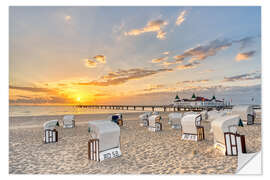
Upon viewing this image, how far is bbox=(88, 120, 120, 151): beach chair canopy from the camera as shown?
621cm

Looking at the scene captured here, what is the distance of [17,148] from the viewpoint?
28.6ft

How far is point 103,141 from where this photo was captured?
6297mm

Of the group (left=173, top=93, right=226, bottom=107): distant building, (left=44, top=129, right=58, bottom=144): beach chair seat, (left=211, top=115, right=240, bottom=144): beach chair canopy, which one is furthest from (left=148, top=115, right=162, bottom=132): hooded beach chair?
(left=173, top=93, right=226, bottom=107): distant building

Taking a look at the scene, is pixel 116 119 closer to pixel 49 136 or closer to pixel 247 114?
pixel 49 136

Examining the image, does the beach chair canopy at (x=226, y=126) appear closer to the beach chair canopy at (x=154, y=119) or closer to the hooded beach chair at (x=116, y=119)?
the beach chair canopy at (x=154, y=119)

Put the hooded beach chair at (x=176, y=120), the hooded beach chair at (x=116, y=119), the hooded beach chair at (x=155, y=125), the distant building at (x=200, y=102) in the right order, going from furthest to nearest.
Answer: the distant building at (x=200, y=102), the hooded beach chair at (x=116, y=119), the hooded beach chair at (x=176, y=120), the hooded beach chair at (x=155, y=125)

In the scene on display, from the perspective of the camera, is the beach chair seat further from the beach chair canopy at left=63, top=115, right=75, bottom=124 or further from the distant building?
the distant building

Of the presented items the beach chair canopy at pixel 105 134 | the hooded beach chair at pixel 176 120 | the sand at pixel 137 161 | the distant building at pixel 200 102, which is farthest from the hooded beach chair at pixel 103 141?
the distant building at pixel 200 102

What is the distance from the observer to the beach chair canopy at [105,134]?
20.4 feet

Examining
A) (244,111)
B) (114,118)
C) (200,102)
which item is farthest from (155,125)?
(200,102)
